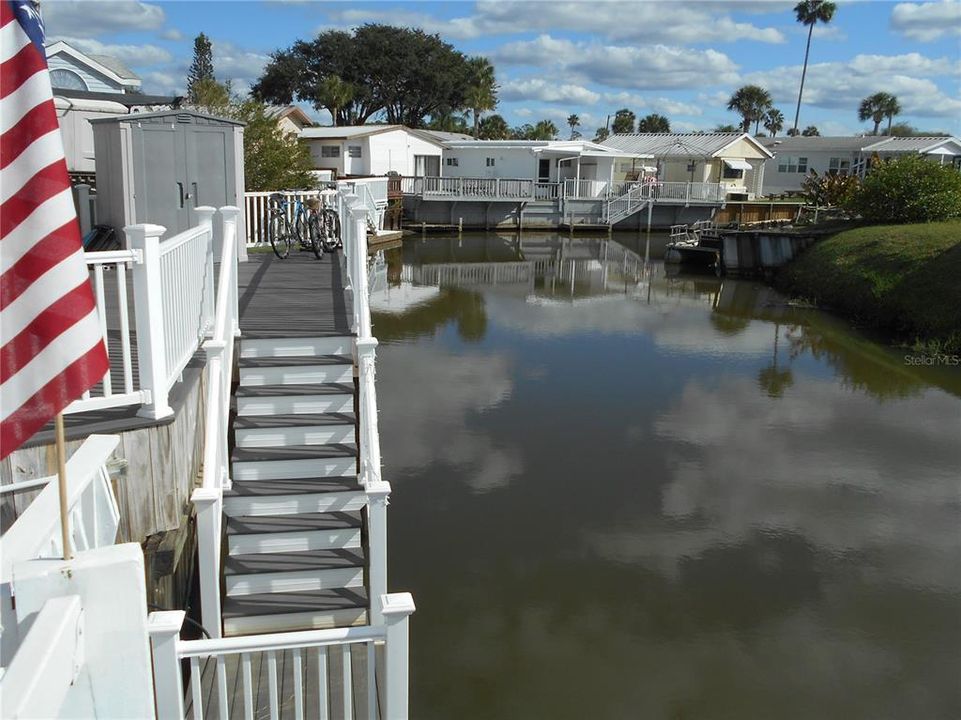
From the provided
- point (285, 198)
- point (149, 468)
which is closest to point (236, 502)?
point (149, 468)

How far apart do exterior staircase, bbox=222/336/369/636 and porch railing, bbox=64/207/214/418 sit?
3.01ft

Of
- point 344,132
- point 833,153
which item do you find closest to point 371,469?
point 344,132

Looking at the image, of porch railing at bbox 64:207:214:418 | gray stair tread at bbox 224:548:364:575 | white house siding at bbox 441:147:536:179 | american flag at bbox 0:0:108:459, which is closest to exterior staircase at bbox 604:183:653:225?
white house siding at bbox 441:147:536:179

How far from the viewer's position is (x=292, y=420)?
738cm

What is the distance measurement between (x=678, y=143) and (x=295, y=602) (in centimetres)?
4873

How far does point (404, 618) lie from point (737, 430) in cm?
949

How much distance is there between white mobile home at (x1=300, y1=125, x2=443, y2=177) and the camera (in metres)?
45.9

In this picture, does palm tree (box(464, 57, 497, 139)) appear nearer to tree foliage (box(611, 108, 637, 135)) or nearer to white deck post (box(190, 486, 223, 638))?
tree foliage (box(611, 108, 637, 135))

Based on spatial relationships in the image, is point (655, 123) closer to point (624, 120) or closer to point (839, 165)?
point (624, 120)

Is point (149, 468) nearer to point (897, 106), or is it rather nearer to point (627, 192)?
point (627, 192)

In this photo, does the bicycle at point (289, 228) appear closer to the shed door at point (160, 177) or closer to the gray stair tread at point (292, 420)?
the shed door at point (160, 177)

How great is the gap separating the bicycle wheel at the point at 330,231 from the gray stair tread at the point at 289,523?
822 centimetres

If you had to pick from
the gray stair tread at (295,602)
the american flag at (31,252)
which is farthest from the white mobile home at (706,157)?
the american flag at (31,252)

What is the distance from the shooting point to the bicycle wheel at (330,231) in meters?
14.1
